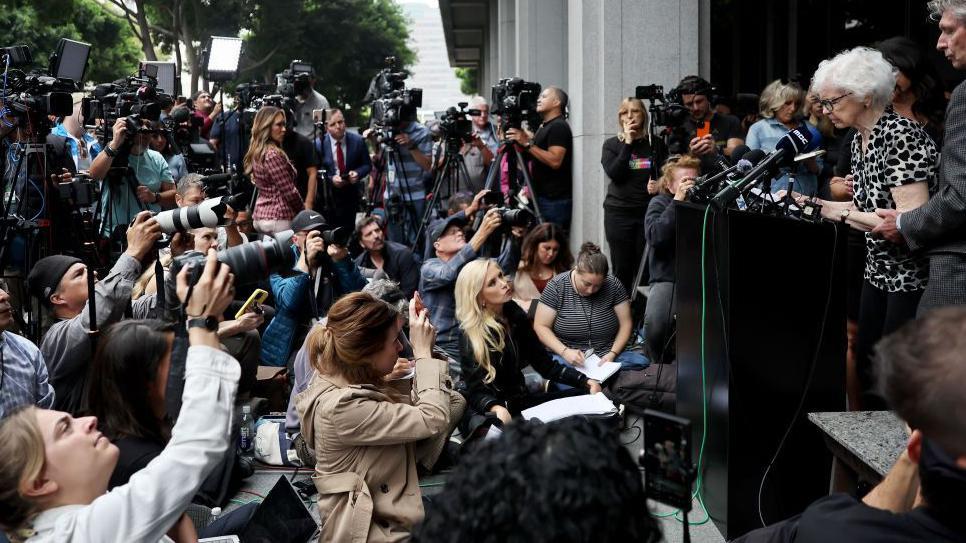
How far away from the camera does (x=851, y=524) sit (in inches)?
77.2

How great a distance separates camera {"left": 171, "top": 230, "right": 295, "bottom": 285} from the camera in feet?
10.6

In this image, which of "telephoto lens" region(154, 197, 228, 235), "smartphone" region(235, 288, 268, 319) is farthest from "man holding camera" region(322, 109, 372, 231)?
"telephoto lens" region(154, 197, 228, 235)

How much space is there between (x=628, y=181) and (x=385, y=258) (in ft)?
6.15

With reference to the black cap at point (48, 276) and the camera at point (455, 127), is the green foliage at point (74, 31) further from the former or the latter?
the black cap at point (48, 276)

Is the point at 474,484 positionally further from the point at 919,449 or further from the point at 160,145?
the point at 160,145

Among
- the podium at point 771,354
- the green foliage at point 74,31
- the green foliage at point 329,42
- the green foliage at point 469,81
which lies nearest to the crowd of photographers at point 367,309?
the podium at point 771,354

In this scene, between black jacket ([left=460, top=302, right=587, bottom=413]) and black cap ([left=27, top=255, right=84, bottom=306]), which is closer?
black cap ([left=27, top=255, right=84, bottom=306])

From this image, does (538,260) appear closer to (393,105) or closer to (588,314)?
(588,314)

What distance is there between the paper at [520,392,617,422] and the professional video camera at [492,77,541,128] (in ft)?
12.2

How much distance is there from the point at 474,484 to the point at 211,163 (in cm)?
900

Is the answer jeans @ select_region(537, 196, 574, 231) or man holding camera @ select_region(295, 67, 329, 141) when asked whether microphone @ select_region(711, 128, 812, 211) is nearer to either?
jeans @ select_region(537, 196, 574, 231)

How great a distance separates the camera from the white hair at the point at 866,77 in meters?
3.78

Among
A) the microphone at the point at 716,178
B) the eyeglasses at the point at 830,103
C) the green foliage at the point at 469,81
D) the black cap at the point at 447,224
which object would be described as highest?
the green foliage at the point at 469,81

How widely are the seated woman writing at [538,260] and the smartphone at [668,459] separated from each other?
5.01 meters
